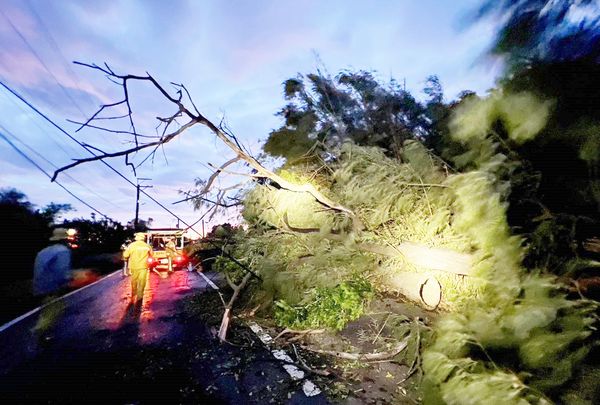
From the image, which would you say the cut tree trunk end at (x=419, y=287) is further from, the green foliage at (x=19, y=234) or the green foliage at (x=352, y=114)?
the green foliage at (x=19, y=234)

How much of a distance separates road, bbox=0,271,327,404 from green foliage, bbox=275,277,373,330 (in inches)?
36.3

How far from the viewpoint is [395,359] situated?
4324 millimetres

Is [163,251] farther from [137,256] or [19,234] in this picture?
[137,256]

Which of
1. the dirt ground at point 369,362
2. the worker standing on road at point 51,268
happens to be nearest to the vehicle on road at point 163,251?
the worker standing on road at point 51,268

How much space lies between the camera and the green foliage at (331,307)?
551 cm

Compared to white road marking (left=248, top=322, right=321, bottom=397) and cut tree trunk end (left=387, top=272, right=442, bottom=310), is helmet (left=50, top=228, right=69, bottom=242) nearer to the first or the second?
white road marking (left=248, top=322, right=321, bottom=397)

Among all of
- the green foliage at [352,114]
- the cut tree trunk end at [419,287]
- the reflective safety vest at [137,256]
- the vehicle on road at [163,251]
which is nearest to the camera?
the cut tree trunk end at [419,287]

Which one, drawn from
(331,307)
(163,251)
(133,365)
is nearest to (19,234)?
(163,251)

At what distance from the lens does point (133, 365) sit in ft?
15.3

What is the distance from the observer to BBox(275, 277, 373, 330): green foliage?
217 inches

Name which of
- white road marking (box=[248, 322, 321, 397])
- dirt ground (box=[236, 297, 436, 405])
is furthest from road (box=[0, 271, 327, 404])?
dirt ground (box=[236, 297, 436, 405])

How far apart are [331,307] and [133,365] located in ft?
10.1

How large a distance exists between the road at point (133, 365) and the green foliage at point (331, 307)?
3.02ft

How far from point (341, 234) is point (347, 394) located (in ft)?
7.90
